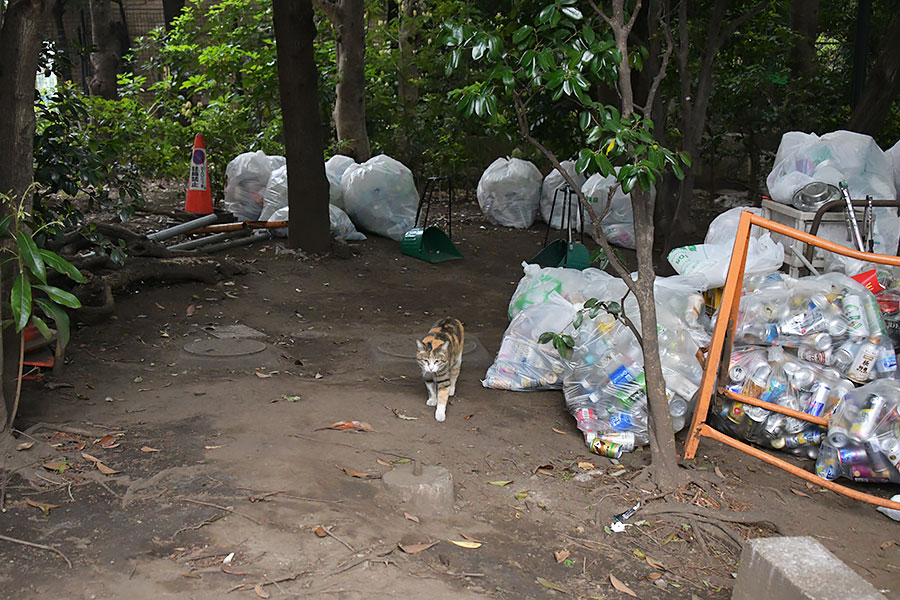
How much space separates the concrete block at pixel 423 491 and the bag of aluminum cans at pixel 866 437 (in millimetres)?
1950

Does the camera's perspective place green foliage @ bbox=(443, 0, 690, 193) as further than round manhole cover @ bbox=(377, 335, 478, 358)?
No

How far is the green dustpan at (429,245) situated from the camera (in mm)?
8812

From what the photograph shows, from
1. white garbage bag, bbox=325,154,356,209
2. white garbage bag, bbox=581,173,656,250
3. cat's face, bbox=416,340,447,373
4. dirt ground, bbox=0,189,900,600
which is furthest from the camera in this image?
white garbage bag, bbox=581,173,656,250

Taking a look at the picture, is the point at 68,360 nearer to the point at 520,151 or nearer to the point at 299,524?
the point at 299,524

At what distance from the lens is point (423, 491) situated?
3461mm

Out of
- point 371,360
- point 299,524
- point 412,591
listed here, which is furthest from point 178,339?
point 412,591

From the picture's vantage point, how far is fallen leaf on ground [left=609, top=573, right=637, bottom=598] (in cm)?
304

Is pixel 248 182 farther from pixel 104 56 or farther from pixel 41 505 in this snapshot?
pixel 104 56

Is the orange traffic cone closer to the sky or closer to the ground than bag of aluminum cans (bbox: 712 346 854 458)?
closer to the sky

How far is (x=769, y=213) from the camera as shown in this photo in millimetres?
6051

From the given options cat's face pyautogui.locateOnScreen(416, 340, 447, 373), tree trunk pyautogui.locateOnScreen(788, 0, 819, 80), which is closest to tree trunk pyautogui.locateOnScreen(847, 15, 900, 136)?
tree trunk pyautogui.locateOnScreen(788, 0, 819, 80)

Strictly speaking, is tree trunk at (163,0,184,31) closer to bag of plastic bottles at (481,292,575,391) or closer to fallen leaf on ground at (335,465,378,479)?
bag of plastic bottles at (481,292,575,391)

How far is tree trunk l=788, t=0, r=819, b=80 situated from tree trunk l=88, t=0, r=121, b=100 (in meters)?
11.4

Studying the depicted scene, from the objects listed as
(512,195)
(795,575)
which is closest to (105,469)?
(795,575)
